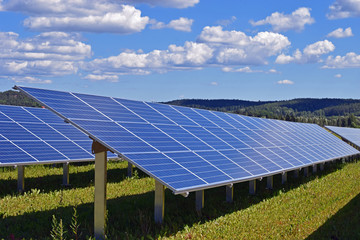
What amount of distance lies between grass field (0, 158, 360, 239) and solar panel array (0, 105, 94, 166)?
1.45 metres

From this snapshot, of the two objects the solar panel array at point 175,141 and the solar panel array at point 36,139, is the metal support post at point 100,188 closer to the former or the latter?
the solar panel array at point 175,141

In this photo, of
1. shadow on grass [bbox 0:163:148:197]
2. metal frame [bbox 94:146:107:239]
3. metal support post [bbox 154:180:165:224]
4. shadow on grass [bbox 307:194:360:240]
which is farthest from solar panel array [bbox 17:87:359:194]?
shadow on grass [bbox 0:163:148:197]

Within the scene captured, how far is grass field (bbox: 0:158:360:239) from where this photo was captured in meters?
12.9

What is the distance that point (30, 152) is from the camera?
1944 cm

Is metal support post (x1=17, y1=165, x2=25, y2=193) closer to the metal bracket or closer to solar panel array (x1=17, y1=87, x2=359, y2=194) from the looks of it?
solar panel array (x1=17, y1=87, x2=359, y2=194)

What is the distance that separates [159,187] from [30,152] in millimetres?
8730

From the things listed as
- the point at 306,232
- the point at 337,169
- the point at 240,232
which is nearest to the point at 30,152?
the point at 240,232

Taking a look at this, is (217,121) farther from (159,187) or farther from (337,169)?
(337,169)

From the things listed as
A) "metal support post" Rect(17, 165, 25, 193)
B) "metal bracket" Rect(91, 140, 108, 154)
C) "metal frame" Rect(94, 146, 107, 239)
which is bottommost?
"metal support post" Rect(17, 165, 25, 193)

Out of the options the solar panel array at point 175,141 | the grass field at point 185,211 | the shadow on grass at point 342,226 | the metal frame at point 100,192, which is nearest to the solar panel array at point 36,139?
the grass field at point 185,211

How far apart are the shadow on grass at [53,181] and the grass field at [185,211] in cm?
4

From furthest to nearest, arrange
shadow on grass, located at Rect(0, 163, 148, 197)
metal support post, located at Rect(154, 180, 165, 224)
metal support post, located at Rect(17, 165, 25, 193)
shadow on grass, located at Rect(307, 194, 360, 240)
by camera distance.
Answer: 1. shadow on grass, located at Rect(0, 163, 148, 197)
2. metal support post, located at Rect(17, 165, 25, 193)
3. shadow on grass, located at Rect(307, 194, 360, 240)
4. metal support post, located at Rect(154, 180, 165, 224)

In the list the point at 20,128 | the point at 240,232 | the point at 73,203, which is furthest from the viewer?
the point at 20,128

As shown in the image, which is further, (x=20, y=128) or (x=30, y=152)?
(x=20, y=128)
